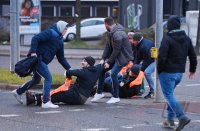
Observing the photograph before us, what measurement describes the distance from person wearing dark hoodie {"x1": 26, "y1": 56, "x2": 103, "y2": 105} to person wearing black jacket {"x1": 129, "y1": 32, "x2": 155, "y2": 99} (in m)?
1.72

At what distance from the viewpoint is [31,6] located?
31188 mm

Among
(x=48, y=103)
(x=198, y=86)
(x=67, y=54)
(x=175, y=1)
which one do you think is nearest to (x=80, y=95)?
(x=48, y=103)

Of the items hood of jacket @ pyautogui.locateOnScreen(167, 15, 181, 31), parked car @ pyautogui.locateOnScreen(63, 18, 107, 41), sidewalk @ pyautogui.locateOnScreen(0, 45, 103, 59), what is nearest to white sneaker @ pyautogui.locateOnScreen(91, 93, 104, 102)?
hood of jacket @ pyautogui.locateOnScreen(167, 15, 181, 31)

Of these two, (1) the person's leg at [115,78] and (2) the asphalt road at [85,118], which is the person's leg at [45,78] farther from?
(1) the person's leg at [115,78]

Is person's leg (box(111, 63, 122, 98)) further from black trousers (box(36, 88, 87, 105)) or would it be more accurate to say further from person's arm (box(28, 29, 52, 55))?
person's arm (box(28, 29, 52, 55))

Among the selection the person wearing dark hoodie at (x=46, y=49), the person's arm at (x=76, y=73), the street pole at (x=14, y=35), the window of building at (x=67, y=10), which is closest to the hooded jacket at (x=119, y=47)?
the person's arm at (x=76, y=73)

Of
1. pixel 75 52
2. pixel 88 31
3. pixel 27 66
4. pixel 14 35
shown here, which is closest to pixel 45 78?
pixel 27 66

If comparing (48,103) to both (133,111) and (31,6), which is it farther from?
(31,6)

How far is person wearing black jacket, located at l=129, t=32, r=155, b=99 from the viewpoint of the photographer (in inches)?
564

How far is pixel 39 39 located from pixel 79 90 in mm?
1345

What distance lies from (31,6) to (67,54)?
3.16m

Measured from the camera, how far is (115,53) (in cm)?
1326

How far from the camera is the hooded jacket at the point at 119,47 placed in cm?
1323

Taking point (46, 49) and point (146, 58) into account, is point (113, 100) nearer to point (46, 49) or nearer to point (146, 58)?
point (146, 58)
